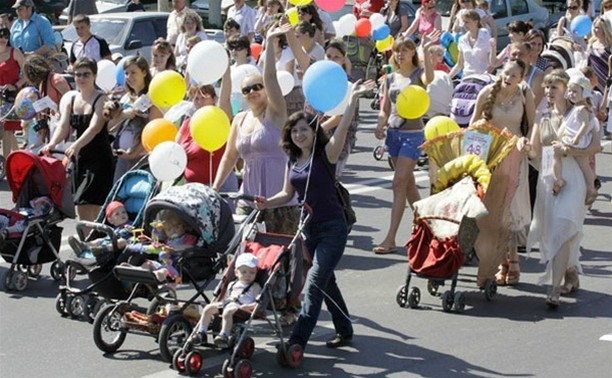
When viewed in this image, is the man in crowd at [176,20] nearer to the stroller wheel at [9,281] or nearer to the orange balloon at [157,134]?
the orange balloon at [157,134]

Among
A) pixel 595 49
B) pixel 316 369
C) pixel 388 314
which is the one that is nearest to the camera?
pixel 316 369

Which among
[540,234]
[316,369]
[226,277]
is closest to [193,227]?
[226,277]

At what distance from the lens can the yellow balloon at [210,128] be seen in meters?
10.8

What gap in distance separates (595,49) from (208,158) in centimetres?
903

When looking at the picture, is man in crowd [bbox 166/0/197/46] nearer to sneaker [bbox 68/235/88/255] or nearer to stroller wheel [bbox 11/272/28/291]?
stroller wheel [bbox 11/272/28/291]

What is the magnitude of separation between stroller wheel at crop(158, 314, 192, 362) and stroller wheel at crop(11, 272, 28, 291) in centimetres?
272

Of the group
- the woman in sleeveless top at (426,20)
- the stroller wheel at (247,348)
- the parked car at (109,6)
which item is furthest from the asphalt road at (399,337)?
the parked car at (109,6)

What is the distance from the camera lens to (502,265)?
11.9 metres

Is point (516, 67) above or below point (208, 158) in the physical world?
above

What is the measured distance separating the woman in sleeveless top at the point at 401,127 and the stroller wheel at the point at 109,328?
13.4 feet

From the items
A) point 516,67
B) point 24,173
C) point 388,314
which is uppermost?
point 516,67

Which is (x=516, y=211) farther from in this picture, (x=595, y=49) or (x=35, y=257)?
(x=595, y=49)

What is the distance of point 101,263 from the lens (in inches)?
388

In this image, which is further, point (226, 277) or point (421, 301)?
point (421, 301)
